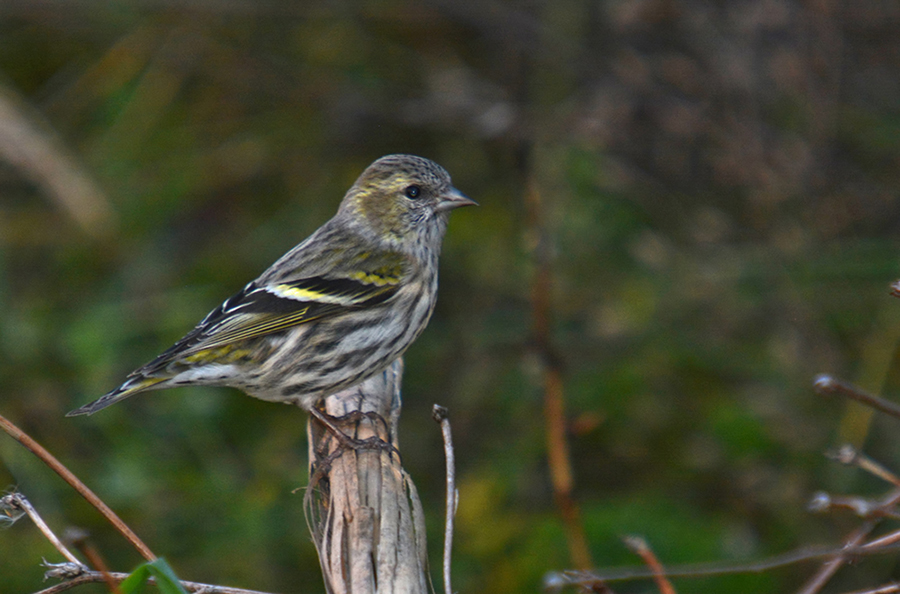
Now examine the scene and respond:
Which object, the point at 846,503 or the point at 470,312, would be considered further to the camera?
the point at 470,312

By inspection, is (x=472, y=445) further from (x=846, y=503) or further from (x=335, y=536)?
(x=846, y=503)

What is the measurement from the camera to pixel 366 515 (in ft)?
7.63

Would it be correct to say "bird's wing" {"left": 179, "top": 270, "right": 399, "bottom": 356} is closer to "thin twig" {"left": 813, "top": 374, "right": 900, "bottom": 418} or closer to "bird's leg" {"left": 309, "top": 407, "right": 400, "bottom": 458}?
"bird's leg" {"left": 309, "top": 407, "right": 400, "bottom": 458}

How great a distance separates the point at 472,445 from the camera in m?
5.21

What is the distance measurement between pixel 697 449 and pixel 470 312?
1.52 m

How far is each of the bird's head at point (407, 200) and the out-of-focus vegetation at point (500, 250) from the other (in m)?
0.41

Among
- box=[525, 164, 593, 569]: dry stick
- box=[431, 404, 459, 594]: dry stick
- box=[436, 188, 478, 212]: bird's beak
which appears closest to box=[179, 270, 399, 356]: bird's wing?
box=[436, 188, 478, 212]: bird's beak

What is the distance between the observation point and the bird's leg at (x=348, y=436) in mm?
2826

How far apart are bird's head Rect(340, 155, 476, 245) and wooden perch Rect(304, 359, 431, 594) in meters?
1.09

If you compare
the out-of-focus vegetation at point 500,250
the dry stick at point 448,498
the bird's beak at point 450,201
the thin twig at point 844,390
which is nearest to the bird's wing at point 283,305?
the bird's beak at point 450,201

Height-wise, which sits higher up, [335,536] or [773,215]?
[773,215]

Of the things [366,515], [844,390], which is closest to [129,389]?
[366,515]

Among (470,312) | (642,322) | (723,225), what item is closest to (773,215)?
(723,225)

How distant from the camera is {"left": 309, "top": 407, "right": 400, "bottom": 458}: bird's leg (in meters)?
2.83
